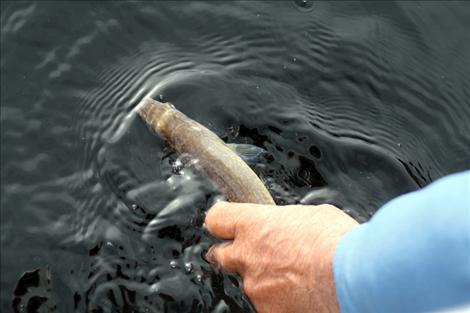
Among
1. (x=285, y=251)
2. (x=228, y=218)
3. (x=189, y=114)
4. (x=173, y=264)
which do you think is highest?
(x=285, y=251)

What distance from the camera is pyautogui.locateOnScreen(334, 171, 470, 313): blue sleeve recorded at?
5.79 ft

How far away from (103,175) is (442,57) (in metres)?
3.20

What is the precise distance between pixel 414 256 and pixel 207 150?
9.01ft

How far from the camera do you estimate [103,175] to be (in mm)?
4754

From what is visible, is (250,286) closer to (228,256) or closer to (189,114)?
(228,256)

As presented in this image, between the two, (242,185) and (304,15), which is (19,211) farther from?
(304,15)

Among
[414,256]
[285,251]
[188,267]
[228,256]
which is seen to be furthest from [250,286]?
[414,256]

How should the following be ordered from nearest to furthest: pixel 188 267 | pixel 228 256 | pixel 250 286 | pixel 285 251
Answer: pixel 285 251
pixel 250 286
pixel 228 256
pixel 188 267

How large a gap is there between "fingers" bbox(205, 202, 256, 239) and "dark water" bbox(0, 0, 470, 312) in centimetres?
68

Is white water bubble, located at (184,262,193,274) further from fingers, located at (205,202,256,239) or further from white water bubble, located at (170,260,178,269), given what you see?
fingers, located at (205,202,256,239)

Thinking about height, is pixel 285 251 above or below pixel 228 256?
above

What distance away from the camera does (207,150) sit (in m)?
4.51

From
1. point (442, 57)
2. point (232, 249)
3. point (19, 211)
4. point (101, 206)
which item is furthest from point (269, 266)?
point (442, 57)

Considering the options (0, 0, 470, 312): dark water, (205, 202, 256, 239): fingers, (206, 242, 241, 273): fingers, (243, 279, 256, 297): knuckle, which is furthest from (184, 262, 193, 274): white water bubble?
(243, 279, 256, 297): knuckle
